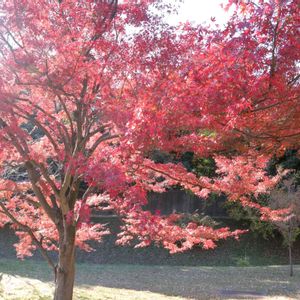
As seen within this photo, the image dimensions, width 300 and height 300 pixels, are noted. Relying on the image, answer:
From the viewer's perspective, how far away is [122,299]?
9.45 meters

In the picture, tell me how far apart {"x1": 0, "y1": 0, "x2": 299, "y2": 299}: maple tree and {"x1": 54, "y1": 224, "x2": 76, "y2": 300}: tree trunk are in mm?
14

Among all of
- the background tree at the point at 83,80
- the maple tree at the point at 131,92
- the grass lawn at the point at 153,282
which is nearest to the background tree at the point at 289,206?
the grass lawn at the point at 153,282

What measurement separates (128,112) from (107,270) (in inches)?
450

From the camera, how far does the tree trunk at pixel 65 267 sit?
20.5ft

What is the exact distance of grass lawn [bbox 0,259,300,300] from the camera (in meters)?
10.2

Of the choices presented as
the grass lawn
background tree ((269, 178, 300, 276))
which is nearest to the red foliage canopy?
the grass lawn

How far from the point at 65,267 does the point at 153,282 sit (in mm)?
6887

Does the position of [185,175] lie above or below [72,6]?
below

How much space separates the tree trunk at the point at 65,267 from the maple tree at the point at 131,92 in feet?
0.05

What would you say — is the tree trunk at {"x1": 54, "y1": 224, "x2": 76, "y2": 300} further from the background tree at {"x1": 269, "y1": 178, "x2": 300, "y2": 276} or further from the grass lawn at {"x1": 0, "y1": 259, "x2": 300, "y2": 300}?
the background tree at {"x1": 269, "y1": 178, "x2": 300, "y2": 276}

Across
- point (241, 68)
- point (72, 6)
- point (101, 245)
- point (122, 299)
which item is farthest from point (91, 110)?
point (101, 245)

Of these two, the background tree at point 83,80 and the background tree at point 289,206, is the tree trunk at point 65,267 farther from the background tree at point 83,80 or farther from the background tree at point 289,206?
the background tree at point 289,206

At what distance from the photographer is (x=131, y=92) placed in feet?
18.3

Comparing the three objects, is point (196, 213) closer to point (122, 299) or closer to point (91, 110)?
point (122, 299)
